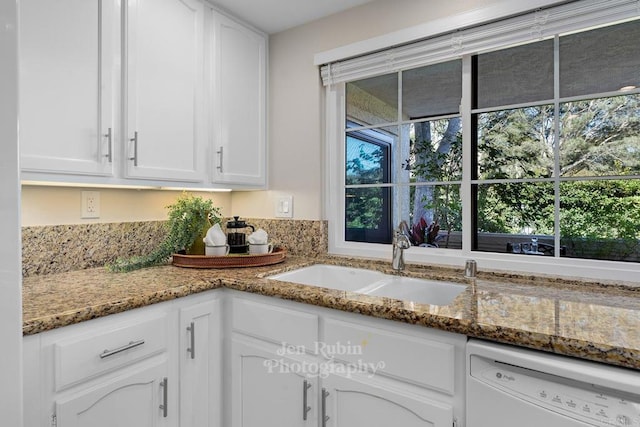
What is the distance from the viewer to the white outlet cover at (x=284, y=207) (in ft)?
7.21

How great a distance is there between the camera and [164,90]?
1680 mm

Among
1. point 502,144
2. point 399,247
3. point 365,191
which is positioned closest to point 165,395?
point 399,247

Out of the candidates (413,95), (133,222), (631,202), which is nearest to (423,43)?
(413,95)

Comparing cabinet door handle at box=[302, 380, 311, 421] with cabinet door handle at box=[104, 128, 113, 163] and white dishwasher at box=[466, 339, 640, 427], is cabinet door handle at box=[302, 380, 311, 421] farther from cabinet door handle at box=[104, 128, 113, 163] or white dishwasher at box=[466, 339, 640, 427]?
cabinet door handle at box=[104, 128, 113, 163]

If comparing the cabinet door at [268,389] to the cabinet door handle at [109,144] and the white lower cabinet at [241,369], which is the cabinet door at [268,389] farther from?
the cabinet door handle at [109,144]

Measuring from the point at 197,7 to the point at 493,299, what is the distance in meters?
1.87

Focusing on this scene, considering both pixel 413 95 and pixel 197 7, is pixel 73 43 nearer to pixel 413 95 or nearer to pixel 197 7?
pixel 197 7

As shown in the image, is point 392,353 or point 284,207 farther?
point 284,207

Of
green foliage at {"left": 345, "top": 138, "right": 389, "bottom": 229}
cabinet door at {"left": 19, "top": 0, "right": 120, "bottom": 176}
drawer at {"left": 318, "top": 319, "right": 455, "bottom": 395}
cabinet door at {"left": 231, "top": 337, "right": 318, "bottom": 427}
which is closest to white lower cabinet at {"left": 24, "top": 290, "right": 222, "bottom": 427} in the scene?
cabinet door at {"left": 231, "top": 337, "right": 318, "bottom": 427}

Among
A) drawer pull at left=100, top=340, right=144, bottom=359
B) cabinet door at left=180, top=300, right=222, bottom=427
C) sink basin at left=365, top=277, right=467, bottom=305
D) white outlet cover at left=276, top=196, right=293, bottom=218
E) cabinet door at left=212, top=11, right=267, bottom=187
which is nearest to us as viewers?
drawer pull at left=100, top=340, right=144, bottom=359

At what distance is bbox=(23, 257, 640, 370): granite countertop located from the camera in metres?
0.89

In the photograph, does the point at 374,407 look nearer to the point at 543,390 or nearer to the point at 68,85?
the point at 543,390

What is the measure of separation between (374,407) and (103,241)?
4.68 feet

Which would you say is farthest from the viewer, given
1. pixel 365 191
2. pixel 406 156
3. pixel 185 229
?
pixel 365 191
